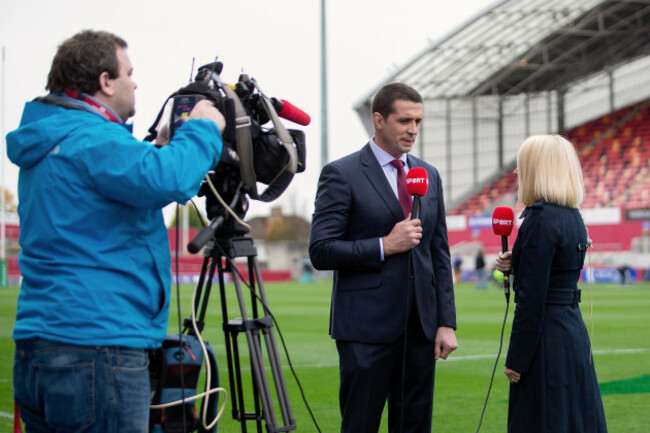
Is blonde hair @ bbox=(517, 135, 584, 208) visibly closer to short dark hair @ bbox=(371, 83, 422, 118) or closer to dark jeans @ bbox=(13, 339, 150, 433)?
short dark hair @ bbox=(371, 83, 422, 118)

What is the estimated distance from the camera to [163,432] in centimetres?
293

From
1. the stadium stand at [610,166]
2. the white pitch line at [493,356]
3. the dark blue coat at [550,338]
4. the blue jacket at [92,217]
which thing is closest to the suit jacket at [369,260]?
the dark blue coat at [550,338]

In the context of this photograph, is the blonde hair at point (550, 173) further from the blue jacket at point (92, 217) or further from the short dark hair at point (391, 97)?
the blue jacket at point (92, 217)

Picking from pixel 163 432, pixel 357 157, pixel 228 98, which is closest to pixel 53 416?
pixel 163 432

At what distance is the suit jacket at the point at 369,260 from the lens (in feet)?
13.8

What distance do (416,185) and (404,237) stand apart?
25 cm

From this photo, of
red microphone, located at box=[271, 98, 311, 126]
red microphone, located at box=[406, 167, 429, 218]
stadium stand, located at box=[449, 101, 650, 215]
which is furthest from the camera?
stadium stand, located at box=[449, 101, 650, 215]

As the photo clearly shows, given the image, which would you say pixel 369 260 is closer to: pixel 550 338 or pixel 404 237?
pixel 404 237

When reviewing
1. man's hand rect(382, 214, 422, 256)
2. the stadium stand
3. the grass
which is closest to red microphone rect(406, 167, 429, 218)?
man's hand rect(382, 214, 422, 256)

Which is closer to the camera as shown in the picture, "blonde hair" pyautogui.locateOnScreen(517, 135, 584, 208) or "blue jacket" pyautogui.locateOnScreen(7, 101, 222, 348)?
"blue jacket" pyautogui.locateOnScreen(7, 101, 222, 348)

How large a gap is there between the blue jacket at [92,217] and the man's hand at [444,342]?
1.80m

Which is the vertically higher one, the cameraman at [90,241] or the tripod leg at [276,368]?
the cameraman at [90,241]

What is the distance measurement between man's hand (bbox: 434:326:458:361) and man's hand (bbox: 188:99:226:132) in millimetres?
1788

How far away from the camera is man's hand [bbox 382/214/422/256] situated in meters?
4.06
